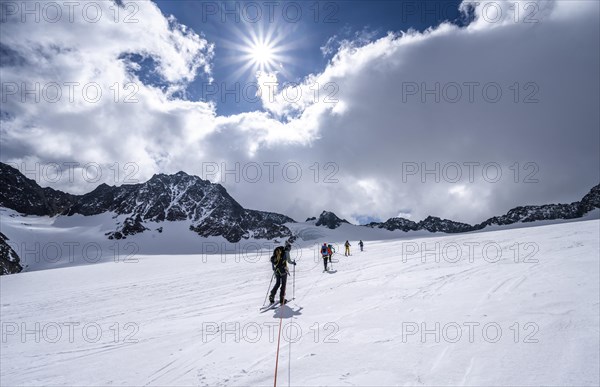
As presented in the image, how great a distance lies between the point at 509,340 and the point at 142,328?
9.07 m

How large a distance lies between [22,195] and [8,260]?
4873 inches

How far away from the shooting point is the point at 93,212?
162750 mm

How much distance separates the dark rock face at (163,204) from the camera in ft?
524

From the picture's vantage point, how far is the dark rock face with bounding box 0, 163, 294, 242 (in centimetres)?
15975

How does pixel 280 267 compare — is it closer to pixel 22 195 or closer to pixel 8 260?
pixel 8 260

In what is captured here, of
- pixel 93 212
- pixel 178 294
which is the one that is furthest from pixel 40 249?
pixel 178 294

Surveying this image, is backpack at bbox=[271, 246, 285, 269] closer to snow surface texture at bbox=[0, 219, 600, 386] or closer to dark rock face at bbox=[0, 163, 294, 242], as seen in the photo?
snow surface texture at bbox=[0, 219, 600, 386]

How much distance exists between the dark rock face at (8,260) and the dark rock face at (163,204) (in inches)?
1975

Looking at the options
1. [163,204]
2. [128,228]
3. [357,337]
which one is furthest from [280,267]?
[163,204]

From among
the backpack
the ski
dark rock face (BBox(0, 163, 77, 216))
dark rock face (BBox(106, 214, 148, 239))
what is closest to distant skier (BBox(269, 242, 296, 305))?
the backpack

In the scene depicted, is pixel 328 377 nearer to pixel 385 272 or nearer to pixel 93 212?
pixel 385 272

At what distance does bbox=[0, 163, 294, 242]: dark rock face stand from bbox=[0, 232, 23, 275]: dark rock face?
50.2 metres

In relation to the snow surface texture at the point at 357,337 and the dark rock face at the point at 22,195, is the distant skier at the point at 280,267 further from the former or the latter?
the dark rock face at the point at 22,195

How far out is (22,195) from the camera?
17525 centimetres
